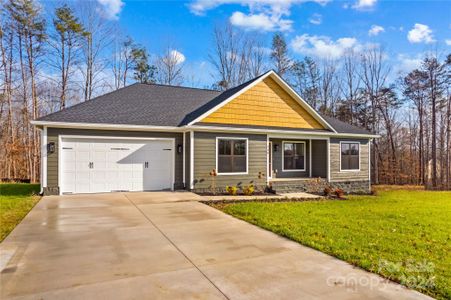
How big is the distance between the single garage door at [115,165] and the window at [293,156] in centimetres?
621

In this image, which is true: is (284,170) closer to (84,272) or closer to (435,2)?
(435,2)

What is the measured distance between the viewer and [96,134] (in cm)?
1038

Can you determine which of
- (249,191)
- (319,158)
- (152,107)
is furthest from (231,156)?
(319,158)

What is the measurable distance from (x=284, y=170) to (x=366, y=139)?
5.08 m

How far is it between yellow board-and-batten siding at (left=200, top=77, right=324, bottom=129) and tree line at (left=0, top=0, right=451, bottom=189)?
11.3 metres

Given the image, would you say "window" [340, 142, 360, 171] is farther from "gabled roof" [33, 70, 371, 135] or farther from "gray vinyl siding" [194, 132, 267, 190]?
"gray vinyl siding" [194, 132, 267, 190]

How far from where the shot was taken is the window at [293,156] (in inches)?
582

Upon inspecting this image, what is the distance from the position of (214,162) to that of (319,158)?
620cm

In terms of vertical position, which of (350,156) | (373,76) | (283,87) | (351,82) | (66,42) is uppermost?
(66,42)

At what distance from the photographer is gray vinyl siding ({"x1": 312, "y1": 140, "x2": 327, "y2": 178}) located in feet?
47.1

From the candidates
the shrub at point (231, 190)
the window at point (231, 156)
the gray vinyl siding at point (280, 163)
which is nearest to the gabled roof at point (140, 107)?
the window at point (231, 156)

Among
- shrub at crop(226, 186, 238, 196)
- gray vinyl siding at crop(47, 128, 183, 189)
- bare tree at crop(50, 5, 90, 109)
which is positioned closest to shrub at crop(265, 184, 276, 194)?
shrub at crop(226, 186, 238, 196)

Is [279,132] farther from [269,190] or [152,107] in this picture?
[152,107]

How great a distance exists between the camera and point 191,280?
3.33 meters
